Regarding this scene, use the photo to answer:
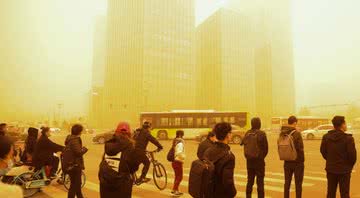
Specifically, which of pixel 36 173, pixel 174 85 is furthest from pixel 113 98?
pixel 36 173

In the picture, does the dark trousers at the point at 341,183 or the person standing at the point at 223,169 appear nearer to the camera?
the person standing at the point at 223,169

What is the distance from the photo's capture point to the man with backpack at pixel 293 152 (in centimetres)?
732

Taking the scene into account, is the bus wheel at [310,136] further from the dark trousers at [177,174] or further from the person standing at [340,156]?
the person standing at [340,156]

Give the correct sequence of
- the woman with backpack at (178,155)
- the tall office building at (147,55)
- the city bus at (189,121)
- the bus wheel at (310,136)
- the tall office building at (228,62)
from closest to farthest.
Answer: the woman with backpack at (178,155) → the city bus at (189,121) → the bus wheel at (310,136) → the tall office building at (147,55) → the tall office building at (228,62)

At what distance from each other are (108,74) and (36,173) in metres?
121

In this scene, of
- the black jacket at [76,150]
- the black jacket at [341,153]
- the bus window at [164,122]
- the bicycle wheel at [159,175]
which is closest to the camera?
the black jacket at [341,153]

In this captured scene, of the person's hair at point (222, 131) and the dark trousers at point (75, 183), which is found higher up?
the person's hair at point (222, 131)

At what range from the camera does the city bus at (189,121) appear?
37000 millimetres

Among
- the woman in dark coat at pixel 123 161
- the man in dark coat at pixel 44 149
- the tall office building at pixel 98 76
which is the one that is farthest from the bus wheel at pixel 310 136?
the tall office building at pixel 98 76

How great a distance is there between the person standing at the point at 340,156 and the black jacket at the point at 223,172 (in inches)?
121

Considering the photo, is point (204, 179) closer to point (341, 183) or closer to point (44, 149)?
point (341, 183)

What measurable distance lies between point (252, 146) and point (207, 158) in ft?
11.0

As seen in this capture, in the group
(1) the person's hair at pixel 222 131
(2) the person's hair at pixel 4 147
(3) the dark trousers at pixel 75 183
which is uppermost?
(1) the person's hair at pixel 222 131

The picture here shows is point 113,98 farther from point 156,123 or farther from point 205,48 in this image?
point 156,123
